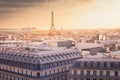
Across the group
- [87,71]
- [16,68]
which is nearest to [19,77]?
[16,68]

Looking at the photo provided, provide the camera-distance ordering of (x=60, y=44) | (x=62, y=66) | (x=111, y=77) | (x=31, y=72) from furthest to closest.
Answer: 1. (x=60, y=44)
2. (x=62, y=66)
3. (x=31, y=72)
4. (x=111, y=77)

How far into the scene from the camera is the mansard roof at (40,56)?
74637mm

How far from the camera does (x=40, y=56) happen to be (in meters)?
74.6

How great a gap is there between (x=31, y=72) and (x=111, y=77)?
18.8m

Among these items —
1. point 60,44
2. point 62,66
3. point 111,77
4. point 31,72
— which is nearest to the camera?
point 111,77

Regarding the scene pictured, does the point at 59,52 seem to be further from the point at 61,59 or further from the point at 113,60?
the point at 113,60

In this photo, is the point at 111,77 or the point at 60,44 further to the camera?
the point at 60,44

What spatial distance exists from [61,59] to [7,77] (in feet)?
50.7

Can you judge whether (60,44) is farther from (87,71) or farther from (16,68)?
(87,71)

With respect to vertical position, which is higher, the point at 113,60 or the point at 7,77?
the point at 113,60

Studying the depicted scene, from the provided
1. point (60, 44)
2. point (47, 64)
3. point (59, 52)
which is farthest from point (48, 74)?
point (60, 44)

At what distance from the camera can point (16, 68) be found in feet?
263

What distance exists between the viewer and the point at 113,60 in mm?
70500

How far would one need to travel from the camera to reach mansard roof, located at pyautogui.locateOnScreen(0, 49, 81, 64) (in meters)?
74.6
